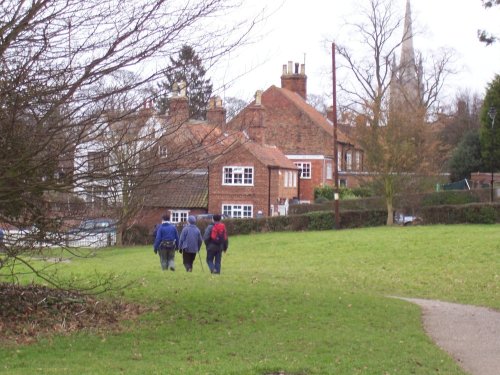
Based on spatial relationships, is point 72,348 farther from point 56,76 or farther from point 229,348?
point 56,76

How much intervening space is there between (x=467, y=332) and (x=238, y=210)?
3846cm

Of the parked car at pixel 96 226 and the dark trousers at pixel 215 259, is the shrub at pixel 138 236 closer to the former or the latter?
the dark trousers at pixel 215 259

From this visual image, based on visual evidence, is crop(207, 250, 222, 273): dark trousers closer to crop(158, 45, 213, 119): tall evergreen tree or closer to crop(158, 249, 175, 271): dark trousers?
crop(158, 249, 175, 271): dark trousers

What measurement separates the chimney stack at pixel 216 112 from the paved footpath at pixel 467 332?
4.34 meters

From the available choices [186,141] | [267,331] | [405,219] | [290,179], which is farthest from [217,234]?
[290,179]

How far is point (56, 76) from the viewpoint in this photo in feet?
30.6

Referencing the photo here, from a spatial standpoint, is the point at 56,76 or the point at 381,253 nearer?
the point at 56,76

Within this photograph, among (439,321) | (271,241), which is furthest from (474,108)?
(439,321)

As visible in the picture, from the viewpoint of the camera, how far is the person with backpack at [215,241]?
19625 millimetres

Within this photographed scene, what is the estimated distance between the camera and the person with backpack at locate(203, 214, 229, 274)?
19.6 meters

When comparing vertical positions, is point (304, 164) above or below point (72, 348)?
above

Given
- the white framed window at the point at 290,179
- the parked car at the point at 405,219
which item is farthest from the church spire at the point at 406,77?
the white framed window at the point at 290,179

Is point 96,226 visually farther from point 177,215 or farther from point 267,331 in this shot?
point 177,215

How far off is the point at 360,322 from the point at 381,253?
16.3 m
